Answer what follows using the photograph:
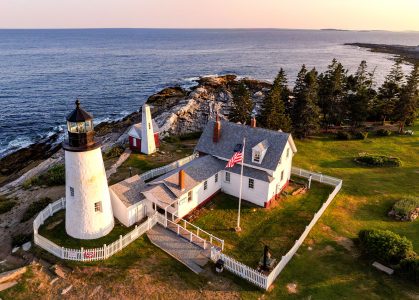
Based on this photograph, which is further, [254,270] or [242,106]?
[242,106]

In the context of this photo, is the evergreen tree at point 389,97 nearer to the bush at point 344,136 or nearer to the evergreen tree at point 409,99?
the evergreen tree at point 409,99

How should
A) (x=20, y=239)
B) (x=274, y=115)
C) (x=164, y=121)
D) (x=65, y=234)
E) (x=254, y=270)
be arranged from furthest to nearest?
(x=164, y=121) → (x=274, y=115) → (x=65, y=234) → (x=20, y=239) → (x=254, y=270)

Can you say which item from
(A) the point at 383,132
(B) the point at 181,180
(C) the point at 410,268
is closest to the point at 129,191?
(B) the point at 181,180

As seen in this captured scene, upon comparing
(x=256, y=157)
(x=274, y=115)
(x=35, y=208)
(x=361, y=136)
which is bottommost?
(x=35, y=208)

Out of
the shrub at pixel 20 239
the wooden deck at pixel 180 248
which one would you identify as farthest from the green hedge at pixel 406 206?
the shrub at pixel 20 239

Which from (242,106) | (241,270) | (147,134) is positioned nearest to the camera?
(241,270)

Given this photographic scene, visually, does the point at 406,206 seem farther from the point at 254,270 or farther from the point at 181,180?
the point at 181,180

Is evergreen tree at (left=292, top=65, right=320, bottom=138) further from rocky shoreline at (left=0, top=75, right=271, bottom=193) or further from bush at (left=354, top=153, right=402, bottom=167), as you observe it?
rocky shoreline at (left=0, top=75, right=271, bottom=193)

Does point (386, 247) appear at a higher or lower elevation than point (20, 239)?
higher

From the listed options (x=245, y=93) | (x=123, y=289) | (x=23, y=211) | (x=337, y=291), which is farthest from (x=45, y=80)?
(x=337, y=291)
